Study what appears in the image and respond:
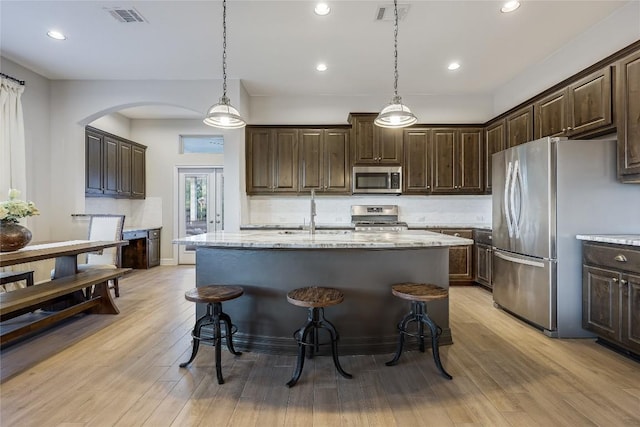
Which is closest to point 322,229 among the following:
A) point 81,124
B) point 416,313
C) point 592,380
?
point 416,313

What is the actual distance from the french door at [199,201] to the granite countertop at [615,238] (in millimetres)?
6007

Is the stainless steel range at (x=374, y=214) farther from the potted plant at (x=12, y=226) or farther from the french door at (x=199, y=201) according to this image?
the potted plant at (x=12, y=226)

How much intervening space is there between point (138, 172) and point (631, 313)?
7507 millimetres

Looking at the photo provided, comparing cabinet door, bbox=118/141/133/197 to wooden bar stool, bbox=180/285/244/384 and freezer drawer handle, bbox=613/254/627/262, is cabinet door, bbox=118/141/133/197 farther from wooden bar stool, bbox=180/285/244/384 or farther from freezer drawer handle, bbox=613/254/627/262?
freezer drawer handle, bbox=613/254/627/262

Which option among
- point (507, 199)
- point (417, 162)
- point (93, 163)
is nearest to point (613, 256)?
point (507, 199)

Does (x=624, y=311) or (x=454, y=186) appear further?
(x=454, y=186)

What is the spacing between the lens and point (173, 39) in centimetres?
363

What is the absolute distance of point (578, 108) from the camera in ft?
11.1

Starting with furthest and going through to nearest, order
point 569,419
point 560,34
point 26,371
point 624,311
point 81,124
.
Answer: point 81,124 < point 560,34 < point 624,311 < point 26,371 < point 569,419

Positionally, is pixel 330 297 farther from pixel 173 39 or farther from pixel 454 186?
pixel 454 186

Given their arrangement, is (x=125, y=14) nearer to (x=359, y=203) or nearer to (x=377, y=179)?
(x=377, y=179)

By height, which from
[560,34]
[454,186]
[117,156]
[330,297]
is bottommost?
[330,297]

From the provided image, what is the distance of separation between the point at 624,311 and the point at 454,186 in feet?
9.73

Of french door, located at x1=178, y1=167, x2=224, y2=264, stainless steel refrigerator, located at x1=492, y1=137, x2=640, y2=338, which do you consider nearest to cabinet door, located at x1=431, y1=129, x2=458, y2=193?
stainless steel refrigerator, located at x1=492, y1=137, x2=640, y2=338
